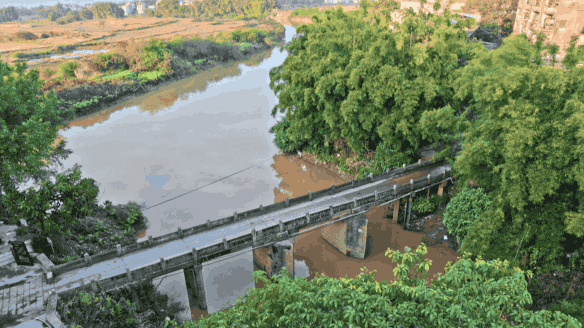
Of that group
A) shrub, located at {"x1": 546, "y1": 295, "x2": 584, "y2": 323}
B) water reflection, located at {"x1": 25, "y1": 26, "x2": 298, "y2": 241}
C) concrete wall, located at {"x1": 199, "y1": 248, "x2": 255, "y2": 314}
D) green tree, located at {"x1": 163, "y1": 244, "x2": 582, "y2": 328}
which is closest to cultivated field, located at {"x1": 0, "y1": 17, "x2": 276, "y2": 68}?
water reflection, located at {"x1": 25, "y1": 26, "x2": 298, "y2": 241}

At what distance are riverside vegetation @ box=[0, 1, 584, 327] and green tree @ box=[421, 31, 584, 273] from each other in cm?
7

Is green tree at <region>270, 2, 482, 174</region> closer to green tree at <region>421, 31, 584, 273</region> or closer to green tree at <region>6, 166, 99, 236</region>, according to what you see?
green tree at <region>421, 31, 584, 273</region>

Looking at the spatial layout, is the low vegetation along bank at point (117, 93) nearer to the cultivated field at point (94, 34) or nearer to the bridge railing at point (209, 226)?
the bridge railing at point (209, 226)

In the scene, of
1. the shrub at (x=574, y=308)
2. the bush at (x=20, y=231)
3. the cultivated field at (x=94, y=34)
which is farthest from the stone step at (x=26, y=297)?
the cultivated field at (x=94, y=34)

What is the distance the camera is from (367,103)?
2934 centimetres

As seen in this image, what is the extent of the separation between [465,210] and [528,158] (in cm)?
618

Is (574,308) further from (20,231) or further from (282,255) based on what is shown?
(20,231)

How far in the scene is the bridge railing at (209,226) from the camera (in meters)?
19.2

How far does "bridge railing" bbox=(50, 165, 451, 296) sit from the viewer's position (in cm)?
1845

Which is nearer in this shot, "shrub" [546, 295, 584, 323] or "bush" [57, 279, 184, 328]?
"shrub" [546, 295, 584, 323]

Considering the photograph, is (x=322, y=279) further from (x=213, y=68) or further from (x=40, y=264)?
(x=213, y=68)

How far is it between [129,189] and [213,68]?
160 ft

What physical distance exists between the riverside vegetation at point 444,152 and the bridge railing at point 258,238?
8.03ft

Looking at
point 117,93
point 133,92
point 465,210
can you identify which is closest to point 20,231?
point 465,210
